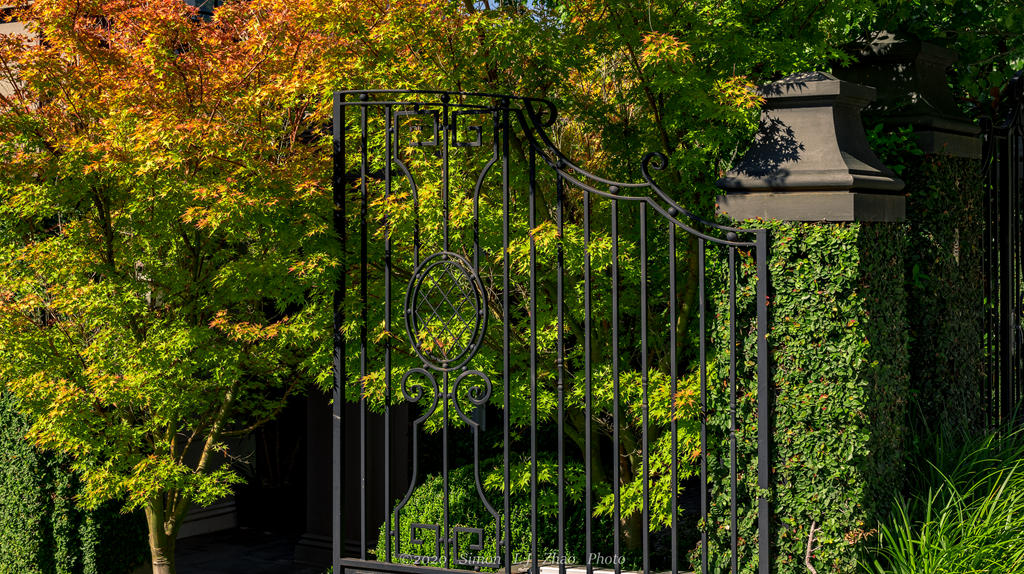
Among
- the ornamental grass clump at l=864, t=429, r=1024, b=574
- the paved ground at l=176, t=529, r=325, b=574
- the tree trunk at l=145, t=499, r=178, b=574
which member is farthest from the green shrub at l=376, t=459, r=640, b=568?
the ornamental grass clump at l=864, t=429, r=1024, b=574

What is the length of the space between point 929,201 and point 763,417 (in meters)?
2.28

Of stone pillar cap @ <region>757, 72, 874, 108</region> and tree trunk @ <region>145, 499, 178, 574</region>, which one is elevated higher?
stone pillar cap @ <region>757, 72, 874, 108</region>

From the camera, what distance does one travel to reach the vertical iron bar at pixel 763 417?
195 inches

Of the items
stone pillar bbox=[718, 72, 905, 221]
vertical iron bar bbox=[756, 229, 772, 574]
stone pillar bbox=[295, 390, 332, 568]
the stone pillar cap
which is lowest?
stone pillar bbox=[295, 390, 332, 568]

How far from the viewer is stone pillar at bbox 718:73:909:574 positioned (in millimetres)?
4910

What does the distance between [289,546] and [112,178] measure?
6431mm

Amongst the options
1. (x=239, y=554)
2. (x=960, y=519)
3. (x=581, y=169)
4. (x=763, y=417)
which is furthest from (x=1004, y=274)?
(x=239, y=554)

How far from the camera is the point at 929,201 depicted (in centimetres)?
639

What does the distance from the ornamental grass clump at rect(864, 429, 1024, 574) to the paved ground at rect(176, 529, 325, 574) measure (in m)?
7.87

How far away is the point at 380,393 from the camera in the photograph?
7.86 metres

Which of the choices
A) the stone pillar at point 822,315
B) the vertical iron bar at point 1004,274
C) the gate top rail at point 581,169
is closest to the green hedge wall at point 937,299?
the vertical iron bar at point 1004,274

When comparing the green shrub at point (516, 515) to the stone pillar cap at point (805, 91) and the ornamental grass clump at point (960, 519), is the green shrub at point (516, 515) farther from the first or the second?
the stone pillar cap at point (805, 91)

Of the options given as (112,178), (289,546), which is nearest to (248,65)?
(112,178)

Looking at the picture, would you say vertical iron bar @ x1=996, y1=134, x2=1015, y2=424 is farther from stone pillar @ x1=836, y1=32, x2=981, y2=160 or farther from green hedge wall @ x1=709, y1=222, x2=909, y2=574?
green hedge wall @ x1=709, y1=222, x2=909, y2=574
